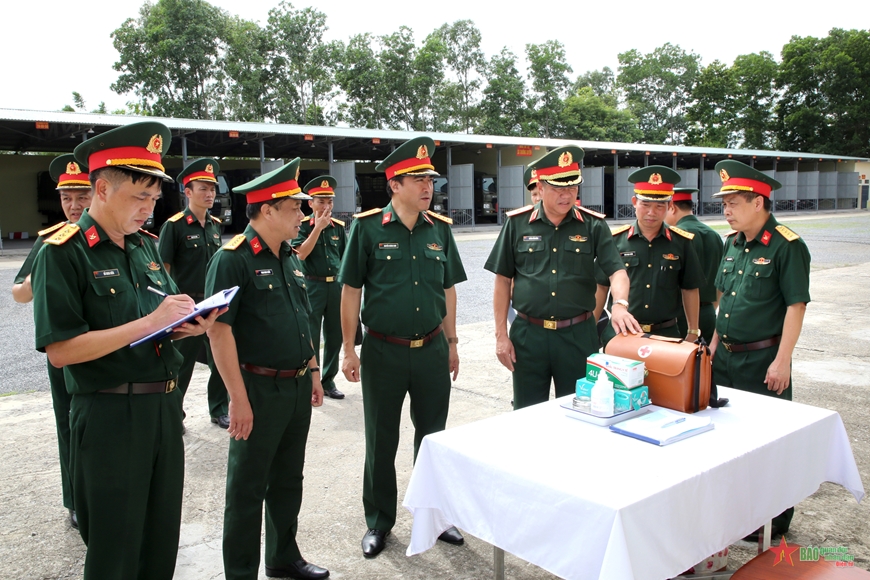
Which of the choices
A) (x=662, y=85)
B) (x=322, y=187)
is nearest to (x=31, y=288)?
(x=322, y=187)

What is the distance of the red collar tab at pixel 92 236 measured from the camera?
2357 mm

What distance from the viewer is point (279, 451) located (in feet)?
10.2

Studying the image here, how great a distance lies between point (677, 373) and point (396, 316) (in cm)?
149

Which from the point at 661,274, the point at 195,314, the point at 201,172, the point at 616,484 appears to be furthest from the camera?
the point at 201,172

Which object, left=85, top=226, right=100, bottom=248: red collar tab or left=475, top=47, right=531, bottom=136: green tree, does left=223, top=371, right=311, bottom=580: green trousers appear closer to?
left=85, top=226, right=100, bottom=248: red collar tab

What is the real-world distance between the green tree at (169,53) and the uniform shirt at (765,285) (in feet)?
147

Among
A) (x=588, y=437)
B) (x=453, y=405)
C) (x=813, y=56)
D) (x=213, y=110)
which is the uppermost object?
(x=813, y=56)

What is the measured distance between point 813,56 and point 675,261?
5987 centimetres

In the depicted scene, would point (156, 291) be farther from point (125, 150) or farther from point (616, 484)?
point (616, 484)

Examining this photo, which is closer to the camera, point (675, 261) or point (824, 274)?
point (675, 261)

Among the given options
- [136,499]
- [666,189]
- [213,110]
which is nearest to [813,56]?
[213,110]

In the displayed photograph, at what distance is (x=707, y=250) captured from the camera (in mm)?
5332

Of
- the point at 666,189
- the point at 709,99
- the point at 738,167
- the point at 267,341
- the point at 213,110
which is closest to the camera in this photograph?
the point at 267,341

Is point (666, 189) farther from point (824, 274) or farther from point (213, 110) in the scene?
point (213, 110)
